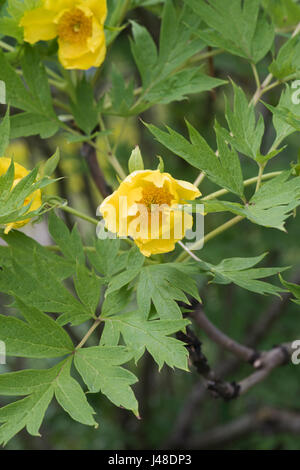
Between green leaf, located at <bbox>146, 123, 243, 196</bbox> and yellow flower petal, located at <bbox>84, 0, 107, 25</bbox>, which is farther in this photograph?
yellow flower petal, located at <bbox>84, 0, 107, 25</bbox>

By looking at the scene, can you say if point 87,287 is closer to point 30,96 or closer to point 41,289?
point 41,289

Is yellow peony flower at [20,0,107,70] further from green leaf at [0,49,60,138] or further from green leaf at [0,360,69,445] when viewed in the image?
green leaf at [0,360,69,445]

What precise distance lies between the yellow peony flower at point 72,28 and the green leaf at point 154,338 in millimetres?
387

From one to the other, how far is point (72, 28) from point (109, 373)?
1.62 feet

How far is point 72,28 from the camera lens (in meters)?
0.77

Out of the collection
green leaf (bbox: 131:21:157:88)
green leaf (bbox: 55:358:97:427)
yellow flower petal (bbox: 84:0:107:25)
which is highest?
yellow flower petal (bbox: 84:0:107:25)

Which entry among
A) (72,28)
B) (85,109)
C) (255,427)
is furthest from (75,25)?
(255,427)

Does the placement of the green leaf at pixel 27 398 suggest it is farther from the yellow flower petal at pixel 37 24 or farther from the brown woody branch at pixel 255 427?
the brown woody branch at pixel 255 427

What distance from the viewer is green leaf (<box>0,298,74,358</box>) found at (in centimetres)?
63

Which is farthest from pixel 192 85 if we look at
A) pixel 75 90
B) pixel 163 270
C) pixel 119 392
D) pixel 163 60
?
pixel 119 392

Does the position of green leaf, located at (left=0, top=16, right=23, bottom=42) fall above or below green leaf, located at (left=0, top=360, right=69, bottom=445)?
above

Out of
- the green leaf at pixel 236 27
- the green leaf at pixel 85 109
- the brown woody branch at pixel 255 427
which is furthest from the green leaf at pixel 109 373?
the brown woody branch at pixel 255 427

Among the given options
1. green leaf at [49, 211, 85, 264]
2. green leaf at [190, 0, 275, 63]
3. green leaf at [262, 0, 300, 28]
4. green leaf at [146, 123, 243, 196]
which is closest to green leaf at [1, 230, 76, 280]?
green leaf at [49, 211, 85, 264]

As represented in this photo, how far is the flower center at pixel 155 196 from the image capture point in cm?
62
